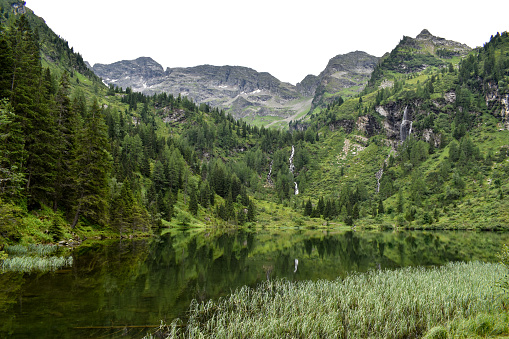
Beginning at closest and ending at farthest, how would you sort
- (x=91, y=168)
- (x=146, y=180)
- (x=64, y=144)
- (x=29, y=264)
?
(x=29, y=264), (x=64, y=144), (x=91, y=168), (x=146, y=180)

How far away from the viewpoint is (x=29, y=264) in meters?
22.7

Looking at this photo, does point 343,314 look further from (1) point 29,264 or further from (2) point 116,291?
(1) point 29,264

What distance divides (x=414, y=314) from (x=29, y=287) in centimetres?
2379

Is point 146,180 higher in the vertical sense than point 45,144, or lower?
lower

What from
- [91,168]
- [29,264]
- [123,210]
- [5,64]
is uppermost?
[5,64]

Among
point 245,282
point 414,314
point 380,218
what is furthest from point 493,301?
point 380,218

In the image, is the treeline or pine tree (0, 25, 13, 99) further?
pine tree (0, 25, 13, 99)

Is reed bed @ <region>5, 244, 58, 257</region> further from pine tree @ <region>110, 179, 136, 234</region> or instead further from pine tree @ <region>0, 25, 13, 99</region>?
pine tree @ <region>110, 179, 136, 234</region>

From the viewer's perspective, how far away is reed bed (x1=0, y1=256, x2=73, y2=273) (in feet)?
70.5

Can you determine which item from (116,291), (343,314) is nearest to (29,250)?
(116,291)

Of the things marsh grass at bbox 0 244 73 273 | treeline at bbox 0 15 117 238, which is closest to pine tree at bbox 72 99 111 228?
treeline at bbox 0 15 117 238

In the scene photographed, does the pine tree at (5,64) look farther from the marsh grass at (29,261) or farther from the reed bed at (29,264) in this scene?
the reed bed at (29,264)

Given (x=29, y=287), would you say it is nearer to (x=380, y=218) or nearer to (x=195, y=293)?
(x=195, y=293)

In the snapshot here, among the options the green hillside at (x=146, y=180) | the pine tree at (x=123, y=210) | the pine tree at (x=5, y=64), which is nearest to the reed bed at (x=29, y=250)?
the green hillside at (x=146, y=180)
